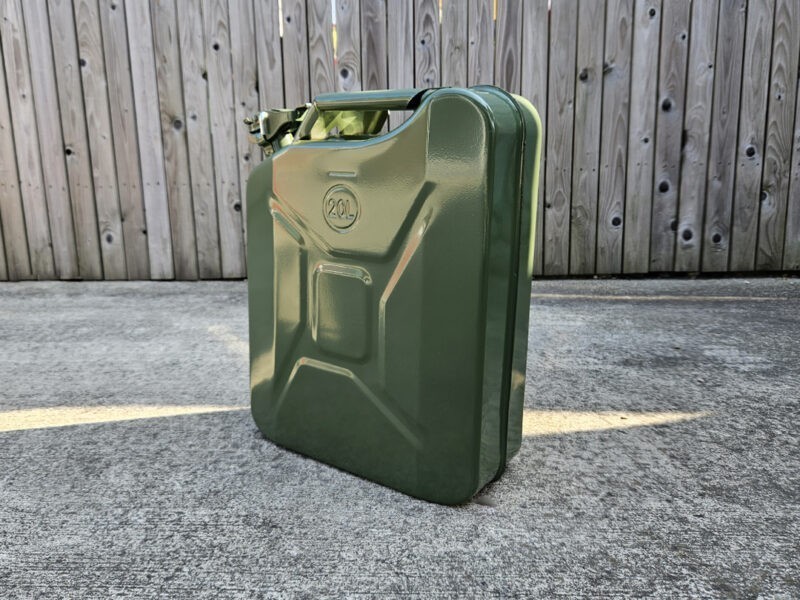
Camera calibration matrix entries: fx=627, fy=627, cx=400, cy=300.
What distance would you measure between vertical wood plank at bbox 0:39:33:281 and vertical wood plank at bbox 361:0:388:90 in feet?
6.05

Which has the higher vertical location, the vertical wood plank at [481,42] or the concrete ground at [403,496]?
the vertical wood plank at [481,42]

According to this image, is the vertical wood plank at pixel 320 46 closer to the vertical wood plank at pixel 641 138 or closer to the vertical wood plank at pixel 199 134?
the vertical wood plank at pixel 199 134

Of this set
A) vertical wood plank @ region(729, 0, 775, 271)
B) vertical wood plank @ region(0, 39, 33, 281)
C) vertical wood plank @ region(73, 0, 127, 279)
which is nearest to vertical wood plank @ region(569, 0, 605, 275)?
vertical wood plank @ region(729, 0, 775, 271)

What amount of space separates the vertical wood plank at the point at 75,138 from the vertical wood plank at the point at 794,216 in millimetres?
3572

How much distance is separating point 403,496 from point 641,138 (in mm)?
2547

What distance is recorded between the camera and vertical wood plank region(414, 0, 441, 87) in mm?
3061

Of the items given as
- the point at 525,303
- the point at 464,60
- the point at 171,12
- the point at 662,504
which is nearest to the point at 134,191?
the point at 171,12

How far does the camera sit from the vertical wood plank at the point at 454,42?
10.0 feet

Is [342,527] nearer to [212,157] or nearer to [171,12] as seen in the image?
[212,157]

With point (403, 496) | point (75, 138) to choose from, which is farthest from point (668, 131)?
point (75, 138)

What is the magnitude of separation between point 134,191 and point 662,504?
118 inches

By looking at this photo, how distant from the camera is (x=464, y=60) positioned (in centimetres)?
310

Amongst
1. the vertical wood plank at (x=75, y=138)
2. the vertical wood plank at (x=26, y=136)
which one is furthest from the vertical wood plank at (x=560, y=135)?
the vertical wood plank at (x=26, y=136)

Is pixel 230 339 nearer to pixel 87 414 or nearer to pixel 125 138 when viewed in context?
pixel 87 414
